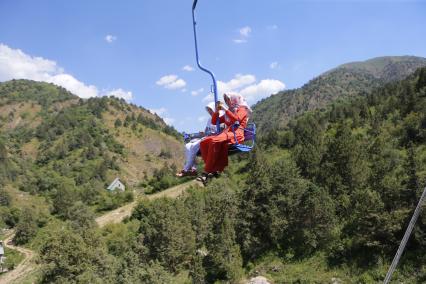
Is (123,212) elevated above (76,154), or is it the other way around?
(76,154)

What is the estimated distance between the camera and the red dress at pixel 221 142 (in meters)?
9.85

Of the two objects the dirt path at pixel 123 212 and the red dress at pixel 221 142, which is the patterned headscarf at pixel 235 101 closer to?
the red dress at pixel 221 142

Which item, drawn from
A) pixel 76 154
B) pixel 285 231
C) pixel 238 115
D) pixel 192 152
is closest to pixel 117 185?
pixel 76 154

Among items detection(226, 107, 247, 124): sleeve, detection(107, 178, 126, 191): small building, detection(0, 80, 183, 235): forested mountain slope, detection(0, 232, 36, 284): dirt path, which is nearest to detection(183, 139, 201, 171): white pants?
detection(226, 107, 247, 124): sleeve

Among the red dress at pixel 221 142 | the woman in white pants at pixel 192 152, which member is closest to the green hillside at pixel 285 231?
the woman in white pants at pixel 192 152

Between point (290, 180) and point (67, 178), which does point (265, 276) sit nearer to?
point (290, 180)

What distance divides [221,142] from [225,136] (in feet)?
0.56

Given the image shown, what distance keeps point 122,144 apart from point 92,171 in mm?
33353

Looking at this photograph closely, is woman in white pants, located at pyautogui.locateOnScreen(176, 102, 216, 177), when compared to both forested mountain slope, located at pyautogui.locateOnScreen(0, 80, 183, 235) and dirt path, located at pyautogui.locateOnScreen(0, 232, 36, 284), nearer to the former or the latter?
dirt path, located at pyautogui.locateOnScreen(0, 232, 36, 284)

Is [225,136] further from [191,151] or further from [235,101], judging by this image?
[191,151]

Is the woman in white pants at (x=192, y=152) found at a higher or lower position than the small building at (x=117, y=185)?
higher

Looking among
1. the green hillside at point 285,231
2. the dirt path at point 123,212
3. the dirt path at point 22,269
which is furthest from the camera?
the dirt path at point 123,212

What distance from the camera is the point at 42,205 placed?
107125mm

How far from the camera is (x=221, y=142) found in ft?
32.3
